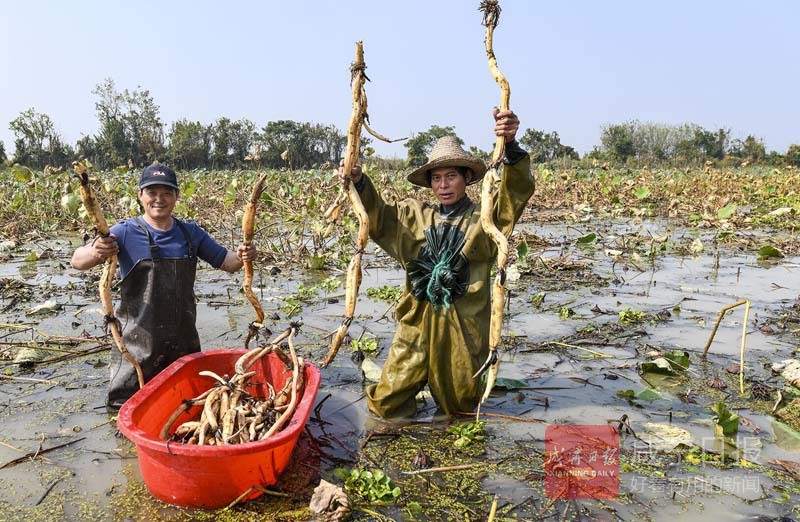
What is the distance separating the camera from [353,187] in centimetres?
271

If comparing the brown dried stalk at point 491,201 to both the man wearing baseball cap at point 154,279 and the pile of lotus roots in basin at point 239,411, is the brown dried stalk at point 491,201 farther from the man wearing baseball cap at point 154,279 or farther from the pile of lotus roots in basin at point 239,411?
the man wearing baseball cap at point 154,279

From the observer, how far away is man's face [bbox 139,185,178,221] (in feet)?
9.23

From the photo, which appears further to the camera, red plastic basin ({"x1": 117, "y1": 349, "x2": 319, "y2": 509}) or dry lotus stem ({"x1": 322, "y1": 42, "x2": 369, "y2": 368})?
dry lotus stem ({"x1": 322, "y1": 42, "x2": 369, "y2": 368})

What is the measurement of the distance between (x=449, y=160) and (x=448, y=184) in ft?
0.50

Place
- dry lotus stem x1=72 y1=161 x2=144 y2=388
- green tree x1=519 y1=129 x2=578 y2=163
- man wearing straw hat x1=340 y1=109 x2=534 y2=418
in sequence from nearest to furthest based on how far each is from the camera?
dry lotus stem x1=72 y1=161 x2=144 y2=388, man wearing straw hat x1=340 y1=109 x2=534 y2=418, green tree x1=519 y1=129 x2=578 y2=163

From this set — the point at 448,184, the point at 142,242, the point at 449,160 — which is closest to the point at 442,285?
the point at 448,184

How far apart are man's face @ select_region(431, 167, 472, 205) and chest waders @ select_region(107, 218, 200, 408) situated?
1.31m

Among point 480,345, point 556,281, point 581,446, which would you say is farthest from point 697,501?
point 556,281

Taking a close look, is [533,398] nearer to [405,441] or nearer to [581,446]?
[581,446]

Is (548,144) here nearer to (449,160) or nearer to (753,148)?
(753,148)

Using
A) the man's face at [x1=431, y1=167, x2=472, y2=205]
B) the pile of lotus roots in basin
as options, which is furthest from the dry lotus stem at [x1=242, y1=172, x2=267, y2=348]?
the man's face at [x1=431, y1=167, x2=472, y2=205]

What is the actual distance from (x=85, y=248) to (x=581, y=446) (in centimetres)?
249

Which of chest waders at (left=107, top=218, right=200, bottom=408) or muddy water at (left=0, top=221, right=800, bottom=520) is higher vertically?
chest waders at (left=107, top=218, right=200, bottom=408)

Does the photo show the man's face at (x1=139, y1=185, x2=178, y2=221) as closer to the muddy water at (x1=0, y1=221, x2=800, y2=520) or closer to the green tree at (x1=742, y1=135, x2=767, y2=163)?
the muddy water at (x1=0, y1=221, x2=800, y2=520)
